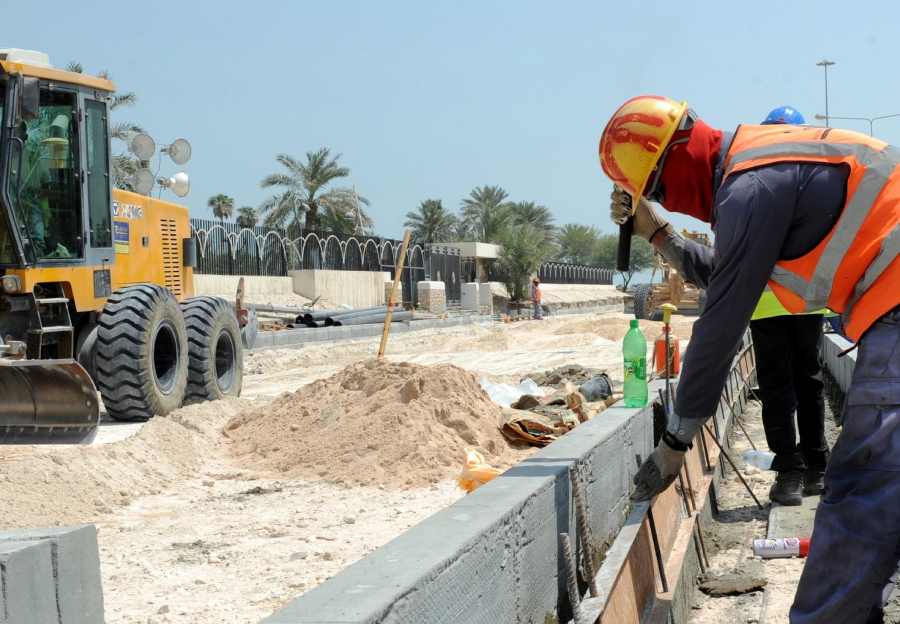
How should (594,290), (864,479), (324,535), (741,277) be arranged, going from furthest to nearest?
1. (594,290)
2. (324,535)
3. (741,277)
4. (864,479)

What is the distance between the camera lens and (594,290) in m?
71.2

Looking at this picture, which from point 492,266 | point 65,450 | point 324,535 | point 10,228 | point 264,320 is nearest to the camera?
point 324,535

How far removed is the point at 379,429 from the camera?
7.58 metres

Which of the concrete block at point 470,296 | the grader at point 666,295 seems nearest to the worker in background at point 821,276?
the grader at point 666,295

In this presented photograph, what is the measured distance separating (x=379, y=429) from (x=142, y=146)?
398 cm

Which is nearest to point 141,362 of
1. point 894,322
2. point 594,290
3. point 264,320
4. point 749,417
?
point 749,417

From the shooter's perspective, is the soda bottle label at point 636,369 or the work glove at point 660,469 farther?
the soda bottle label at point 636,369

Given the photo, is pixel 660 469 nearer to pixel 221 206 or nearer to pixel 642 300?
pixel 642 300

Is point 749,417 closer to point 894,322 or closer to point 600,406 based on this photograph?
point 600,406

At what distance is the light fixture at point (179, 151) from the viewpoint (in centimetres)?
957

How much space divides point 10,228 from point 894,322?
7195 millimetres

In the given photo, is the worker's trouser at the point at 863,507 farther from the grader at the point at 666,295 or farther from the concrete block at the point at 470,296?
the concrete block at the point at 470,296

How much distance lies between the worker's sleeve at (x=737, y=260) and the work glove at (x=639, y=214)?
93cm

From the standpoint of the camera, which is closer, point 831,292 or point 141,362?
point 831,292
